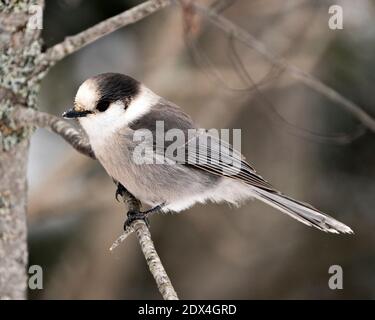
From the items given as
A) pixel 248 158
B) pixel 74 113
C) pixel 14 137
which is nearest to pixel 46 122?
pixel 14 137

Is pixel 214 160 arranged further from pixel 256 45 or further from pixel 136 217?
pixel 256 45

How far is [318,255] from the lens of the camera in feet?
19.6

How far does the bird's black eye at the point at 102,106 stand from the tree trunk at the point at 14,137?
0.38 metres

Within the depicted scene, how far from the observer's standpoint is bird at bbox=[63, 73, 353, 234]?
3.45 m

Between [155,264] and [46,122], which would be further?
[46,122]

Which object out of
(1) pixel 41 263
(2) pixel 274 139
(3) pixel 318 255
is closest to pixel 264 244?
(3) pixel 318 255

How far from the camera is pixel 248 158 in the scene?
619cm

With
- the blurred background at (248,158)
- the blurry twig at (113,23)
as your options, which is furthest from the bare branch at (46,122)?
the blurred background at (248,158)

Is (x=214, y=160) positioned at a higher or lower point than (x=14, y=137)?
higher

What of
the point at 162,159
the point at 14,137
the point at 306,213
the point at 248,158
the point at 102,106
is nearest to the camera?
the point at 14,137

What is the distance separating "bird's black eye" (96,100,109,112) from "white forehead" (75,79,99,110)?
0.13 feet

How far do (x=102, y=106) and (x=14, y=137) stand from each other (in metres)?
0.54

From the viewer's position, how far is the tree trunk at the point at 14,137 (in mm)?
2854

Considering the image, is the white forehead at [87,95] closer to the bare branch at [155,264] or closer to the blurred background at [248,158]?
the bare branch at [155,264]
